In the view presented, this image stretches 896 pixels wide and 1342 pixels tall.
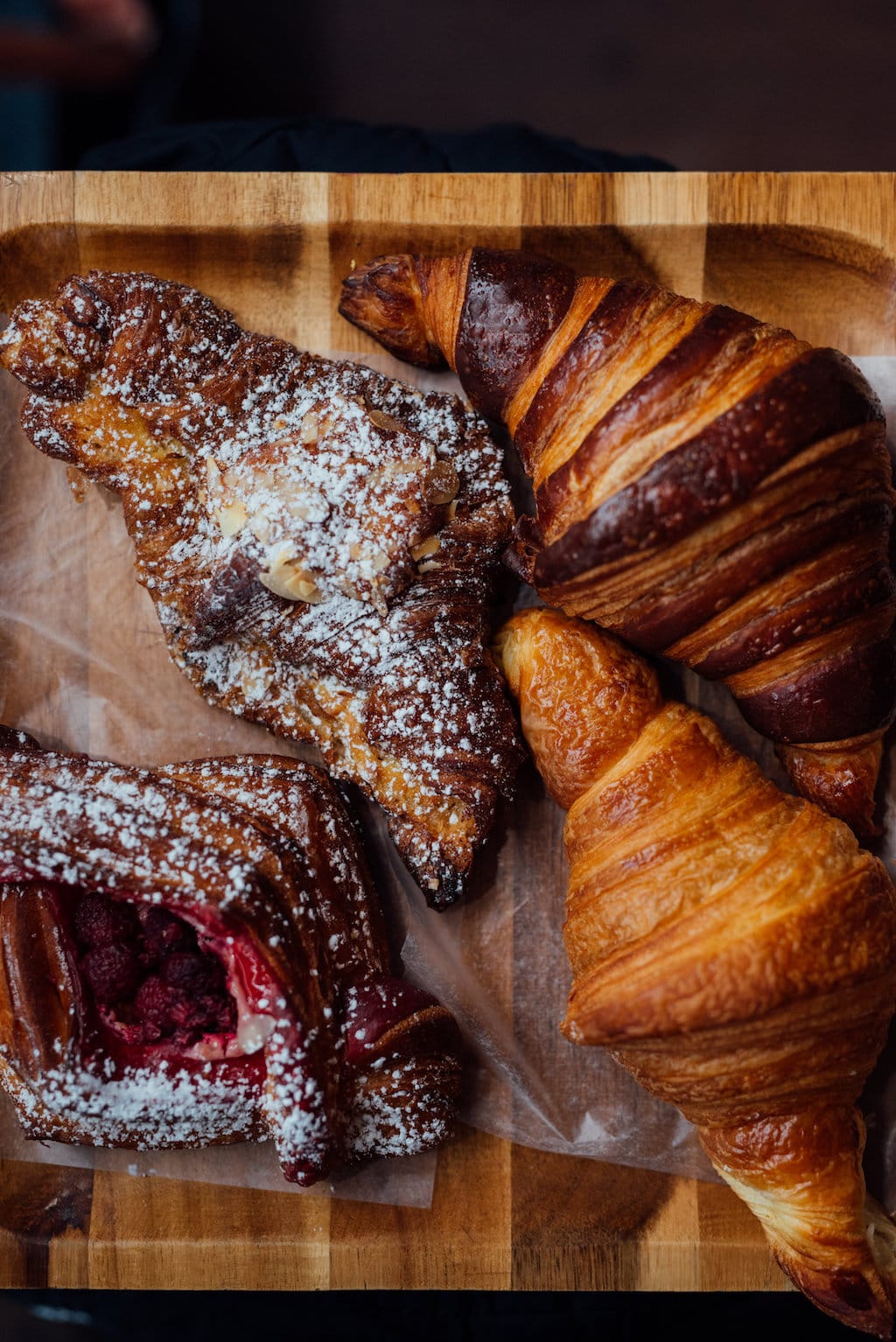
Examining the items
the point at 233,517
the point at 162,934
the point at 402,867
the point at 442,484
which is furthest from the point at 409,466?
the point at 162,934

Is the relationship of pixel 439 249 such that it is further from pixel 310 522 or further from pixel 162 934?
pixel 162 934

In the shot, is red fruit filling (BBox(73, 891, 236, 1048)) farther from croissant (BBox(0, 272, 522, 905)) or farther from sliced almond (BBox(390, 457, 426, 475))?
sliced almond (BBox(390, 457, 426, 475))

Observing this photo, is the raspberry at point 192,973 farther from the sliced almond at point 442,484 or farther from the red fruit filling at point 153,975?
the sliced almond at point 442,484

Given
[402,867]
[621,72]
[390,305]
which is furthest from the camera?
[621,72]

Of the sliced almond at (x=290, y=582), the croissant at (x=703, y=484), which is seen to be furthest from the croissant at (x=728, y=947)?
the sliced almond at (x=290, y=582)

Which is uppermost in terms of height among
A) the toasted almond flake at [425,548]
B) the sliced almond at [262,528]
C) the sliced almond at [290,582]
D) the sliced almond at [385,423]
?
the sliced almond at [385,423]

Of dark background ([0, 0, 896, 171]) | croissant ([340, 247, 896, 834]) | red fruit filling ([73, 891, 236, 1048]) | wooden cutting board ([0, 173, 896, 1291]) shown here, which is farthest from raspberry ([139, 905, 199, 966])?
dark background ([0, 0, 896, 171])
